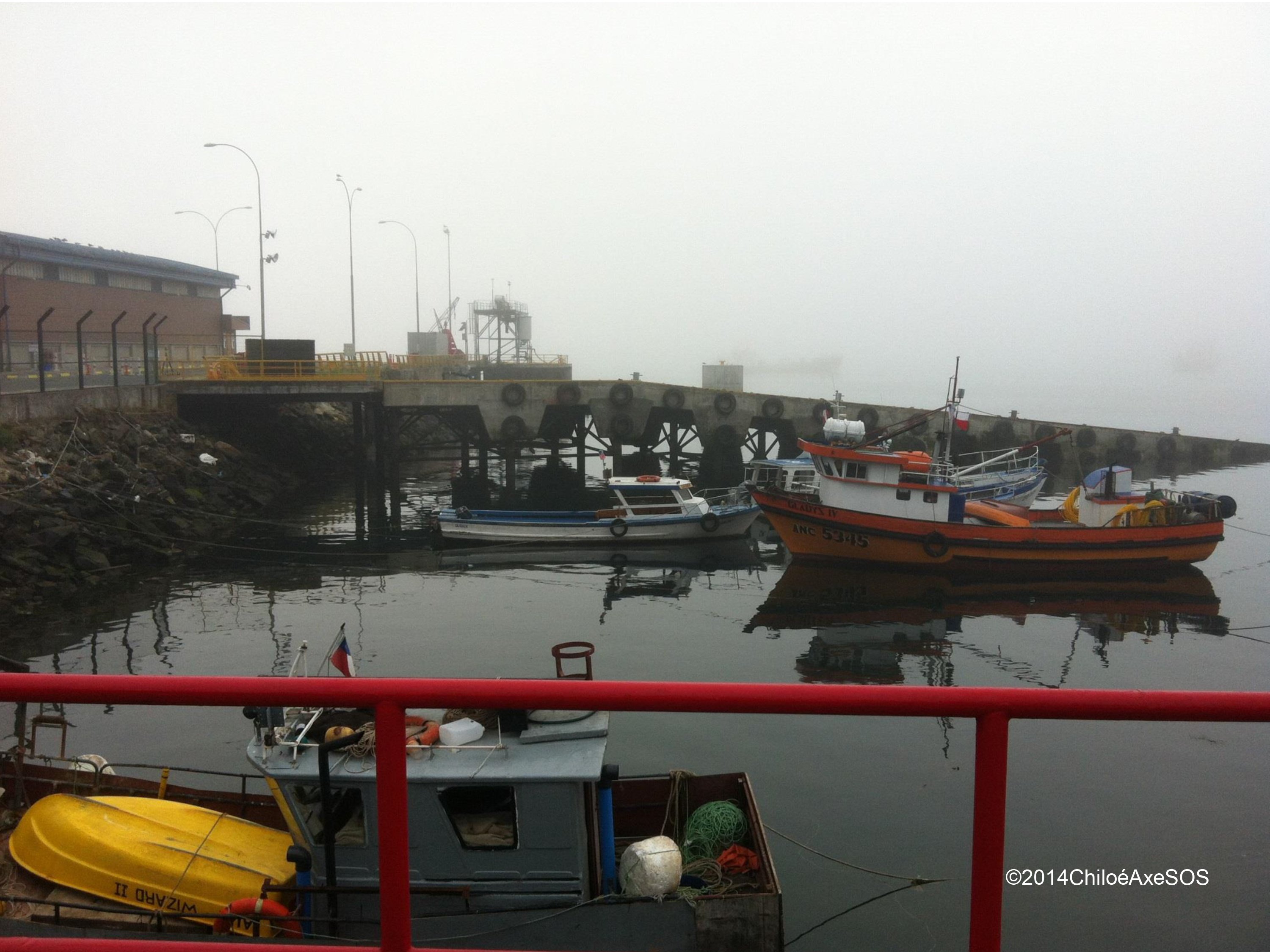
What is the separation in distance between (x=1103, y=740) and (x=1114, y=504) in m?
18.4

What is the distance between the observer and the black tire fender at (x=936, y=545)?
32.0 m

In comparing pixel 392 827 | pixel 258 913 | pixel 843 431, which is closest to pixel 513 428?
pixel 843 431

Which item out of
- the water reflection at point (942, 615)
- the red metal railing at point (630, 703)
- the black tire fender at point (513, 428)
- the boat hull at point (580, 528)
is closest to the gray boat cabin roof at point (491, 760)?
→ the red metal railing at point (630, 703)

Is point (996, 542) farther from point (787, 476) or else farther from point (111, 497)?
point (111, 497)

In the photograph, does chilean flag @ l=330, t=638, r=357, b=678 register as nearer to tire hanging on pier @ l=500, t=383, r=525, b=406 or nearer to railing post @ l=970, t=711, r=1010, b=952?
railing post @ l=970, t=711, r=1010, b=952

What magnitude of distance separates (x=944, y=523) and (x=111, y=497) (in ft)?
96.0

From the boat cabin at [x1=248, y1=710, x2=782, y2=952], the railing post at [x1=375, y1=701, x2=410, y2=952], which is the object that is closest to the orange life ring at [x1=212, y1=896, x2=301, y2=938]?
the boat cabin at [x1=248, y1=710, x2=782, y2=952]

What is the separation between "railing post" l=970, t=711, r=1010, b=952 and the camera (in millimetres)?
2066

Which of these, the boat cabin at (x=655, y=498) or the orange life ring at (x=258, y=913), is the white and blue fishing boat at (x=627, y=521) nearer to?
the boat cabin at (x=655, y=498)

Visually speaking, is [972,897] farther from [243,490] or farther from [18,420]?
[243,490]

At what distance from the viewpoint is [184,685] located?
6.88ft

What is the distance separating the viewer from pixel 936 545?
32219mm

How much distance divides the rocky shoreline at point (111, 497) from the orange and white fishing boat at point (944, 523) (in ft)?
70.9

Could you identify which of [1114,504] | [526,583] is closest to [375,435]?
[526,583]
